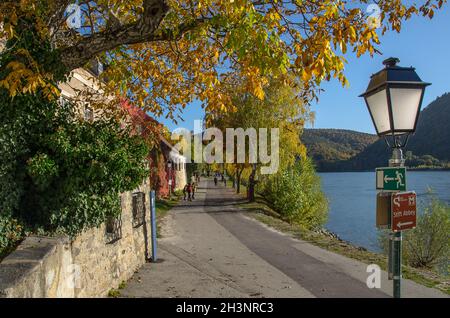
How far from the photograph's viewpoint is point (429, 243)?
724 inches

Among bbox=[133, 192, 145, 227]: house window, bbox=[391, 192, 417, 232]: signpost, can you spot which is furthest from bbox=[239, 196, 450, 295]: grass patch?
bbox=[133, 192, 145, 227]: house window

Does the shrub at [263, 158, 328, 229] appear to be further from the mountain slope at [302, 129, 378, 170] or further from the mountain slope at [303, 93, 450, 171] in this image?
the mountain slope at [302, 129, 378, 170]

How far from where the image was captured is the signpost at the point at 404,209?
155 inches

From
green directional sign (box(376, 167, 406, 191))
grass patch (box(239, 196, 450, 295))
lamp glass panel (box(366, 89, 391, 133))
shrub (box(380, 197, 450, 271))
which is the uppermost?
lamp glass panel (box(366, 89, 391, 133))

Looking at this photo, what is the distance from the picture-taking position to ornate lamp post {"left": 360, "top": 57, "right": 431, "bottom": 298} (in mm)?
3977

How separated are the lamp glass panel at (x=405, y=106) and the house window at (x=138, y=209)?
21.3 ft

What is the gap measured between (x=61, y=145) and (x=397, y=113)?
4361mm

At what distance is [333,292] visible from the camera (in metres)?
8.20

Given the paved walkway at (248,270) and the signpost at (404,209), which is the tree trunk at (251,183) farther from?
the signpost at (404,209)

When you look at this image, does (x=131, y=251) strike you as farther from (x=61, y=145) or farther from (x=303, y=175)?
(x=303, y=175)

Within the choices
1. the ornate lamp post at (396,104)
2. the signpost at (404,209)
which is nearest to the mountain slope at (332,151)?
the ornate lamp post at (396,104)

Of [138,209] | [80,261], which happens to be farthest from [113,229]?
[138,209]

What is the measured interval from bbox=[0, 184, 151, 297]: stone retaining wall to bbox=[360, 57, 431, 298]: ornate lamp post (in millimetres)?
3447

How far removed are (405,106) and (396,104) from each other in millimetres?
109
